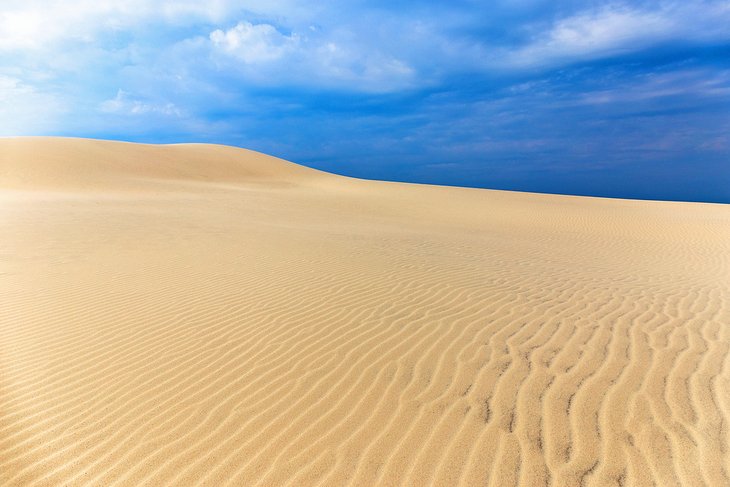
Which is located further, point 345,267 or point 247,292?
point 345,267

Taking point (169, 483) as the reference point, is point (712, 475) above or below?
above

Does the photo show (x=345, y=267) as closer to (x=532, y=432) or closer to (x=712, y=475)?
(x=532, y=432)

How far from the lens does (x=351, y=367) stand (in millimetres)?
4551

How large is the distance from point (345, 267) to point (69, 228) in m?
8.89

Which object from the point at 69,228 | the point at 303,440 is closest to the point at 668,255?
the point at 303,440

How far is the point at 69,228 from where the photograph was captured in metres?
12.8

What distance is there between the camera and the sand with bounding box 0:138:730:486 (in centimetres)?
317

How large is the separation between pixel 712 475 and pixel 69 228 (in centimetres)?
1473

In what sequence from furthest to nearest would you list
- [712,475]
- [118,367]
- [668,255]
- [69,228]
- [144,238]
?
[668,255]
[69,228]
[144,238]
[118,367]
[712,475]

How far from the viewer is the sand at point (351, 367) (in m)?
3.17

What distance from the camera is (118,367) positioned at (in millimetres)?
4598

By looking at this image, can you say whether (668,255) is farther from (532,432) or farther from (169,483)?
(169,483)

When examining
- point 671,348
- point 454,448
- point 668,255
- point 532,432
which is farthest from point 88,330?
point 668,255

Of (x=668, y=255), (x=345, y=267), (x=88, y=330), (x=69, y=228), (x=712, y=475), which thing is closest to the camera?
(x=712, y=475)
